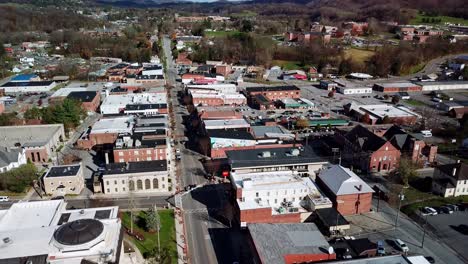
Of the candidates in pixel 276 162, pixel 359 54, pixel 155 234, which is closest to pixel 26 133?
pixel 155 234

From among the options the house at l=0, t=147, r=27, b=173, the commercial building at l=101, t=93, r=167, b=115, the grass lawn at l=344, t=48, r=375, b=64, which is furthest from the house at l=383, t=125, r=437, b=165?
the grass lawn at l=344, t=48, r=375, b=64

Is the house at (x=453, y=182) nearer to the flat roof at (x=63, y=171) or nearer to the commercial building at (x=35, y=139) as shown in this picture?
the flat roof at (x=63, y=171)

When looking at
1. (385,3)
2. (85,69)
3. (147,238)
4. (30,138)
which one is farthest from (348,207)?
(385,3)

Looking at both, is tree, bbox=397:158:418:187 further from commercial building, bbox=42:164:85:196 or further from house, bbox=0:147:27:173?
house, bbox=0:147:27:173

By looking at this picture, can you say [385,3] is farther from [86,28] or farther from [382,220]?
[382,220]

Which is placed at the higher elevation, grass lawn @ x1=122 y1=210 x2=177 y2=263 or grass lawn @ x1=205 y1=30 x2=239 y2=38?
grass lawn @ x1=205 y1=30 x2=239 y2=38

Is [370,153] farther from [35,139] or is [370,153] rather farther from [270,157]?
[35,139]
